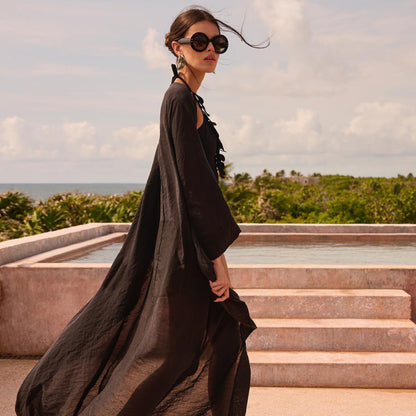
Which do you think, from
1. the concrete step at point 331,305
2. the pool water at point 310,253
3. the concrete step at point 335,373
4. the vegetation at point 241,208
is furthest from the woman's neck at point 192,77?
the vegetation at point 241,208

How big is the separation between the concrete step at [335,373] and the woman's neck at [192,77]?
235 centimetres

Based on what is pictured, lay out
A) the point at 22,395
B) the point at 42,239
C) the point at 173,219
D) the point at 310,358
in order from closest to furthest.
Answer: the point at 173,219
the point at 22,395
the point at 310,358
the point at 42,239

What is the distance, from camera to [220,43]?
7.43ft

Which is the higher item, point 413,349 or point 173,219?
point 173,219

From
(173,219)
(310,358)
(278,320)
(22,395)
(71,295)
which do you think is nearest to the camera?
(173,219)

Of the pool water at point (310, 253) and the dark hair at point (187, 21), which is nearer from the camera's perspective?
the dark hair at point (187, 21)

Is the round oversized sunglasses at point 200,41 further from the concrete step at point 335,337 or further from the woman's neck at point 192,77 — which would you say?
the concrete step at point 335,337

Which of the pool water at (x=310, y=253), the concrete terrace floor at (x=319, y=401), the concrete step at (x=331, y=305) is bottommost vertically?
the concrete terrace floor at (x=319, y=401)

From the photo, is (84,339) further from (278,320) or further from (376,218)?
(376,218)

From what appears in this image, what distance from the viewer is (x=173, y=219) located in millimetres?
2113

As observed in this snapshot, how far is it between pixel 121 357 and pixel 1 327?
9.58ft

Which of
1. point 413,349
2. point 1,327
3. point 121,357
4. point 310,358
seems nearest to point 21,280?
point 1,327

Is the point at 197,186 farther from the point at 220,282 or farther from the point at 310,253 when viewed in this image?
the point at 310,253

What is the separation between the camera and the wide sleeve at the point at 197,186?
2.08 m
